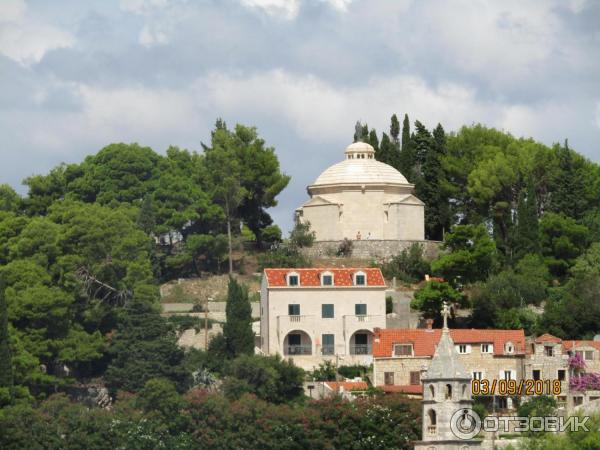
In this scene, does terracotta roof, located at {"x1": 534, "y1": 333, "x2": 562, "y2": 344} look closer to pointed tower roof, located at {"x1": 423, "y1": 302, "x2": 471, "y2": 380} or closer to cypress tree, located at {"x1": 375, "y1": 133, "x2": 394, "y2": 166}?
pointed tower roof, located at {"x1": 423, "y1": 302, "x2": 471, "y2": 380}

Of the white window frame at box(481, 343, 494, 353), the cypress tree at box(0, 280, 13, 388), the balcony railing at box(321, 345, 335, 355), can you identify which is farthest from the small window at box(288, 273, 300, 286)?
the cypress tree at box(0, 280, 13, 388)

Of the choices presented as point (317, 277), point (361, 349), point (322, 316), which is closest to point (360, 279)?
point (317, 277)

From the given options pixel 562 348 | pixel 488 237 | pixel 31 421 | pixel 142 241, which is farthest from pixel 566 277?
pixel 31 421

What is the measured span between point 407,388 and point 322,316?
24.0ft

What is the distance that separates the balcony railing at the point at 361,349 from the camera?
3984 inches

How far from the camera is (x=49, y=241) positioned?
347 feet

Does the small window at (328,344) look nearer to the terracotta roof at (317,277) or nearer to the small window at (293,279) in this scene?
the terracotta roof at (317,277)

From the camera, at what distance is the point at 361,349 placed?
333ft

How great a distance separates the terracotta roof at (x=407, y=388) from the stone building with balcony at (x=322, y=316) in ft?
15.7

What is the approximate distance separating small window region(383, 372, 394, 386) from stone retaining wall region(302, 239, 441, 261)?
15385 mm

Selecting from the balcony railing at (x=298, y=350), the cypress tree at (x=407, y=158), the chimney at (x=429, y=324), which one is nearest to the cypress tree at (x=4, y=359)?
the balcony railing at (x=298, y=350)

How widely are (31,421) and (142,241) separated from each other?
53.4 feet

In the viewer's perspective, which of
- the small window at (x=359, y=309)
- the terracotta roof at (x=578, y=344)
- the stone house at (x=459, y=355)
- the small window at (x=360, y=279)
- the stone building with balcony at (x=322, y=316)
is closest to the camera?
the stone house at (x=459, y=355)

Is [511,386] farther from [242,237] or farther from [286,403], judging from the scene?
[242,237]
